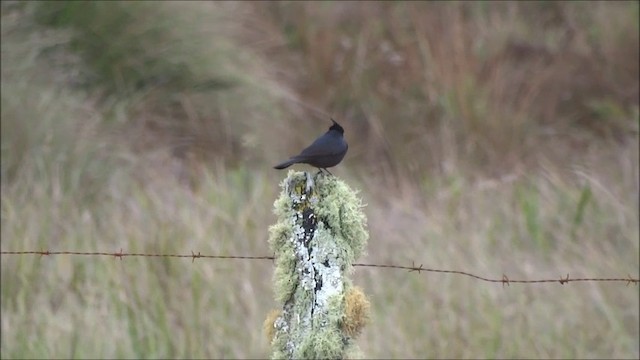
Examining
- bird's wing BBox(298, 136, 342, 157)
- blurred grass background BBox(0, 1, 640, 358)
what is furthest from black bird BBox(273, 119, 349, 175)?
blurred grass background BBox(0, 1, 640, 358)

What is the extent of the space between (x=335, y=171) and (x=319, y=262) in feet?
15.1

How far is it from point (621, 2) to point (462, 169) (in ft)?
9.62

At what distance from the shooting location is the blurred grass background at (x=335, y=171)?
4395mm

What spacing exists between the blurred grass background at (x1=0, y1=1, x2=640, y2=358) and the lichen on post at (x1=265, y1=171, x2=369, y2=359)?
1.97 meters

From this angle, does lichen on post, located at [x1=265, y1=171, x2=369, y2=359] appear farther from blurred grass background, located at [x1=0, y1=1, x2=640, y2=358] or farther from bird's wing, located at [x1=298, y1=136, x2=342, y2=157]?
blurred grass background, located at [x1=0, y1=1, x2=640, y2=358]

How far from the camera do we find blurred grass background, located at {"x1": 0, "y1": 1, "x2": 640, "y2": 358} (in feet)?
14.4

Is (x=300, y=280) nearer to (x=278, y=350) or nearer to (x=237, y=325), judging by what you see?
(x=278, y=350)

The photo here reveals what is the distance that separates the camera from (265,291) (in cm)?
466

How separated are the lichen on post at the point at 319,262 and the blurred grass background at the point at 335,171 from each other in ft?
6.46

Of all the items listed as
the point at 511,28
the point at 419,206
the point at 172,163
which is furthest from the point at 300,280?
the point at 511,28

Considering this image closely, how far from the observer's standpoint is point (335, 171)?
6820 millimetres

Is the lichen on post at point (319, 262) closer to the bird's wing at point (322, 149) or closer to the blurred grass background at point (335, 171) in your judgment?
the bird's wing at point (322, 149)

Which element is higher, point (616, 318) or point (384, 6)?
point (384, 6)

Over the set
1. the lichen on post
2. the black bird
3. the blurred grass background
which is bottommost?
the lichen on post
